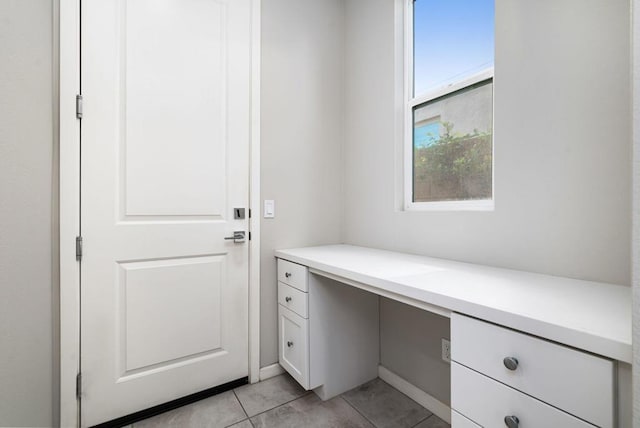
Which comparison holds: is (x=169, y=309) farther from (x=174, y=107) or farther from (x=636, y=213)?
(x=636, y=213)

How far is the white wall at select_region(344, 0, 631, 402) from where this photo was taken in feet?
3.13

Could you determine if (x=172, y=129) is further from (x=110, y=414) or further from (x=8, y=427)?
(x=110, y=414)

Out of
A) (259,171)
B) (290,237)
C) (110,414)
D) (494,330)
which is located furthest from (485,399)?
(110,414)

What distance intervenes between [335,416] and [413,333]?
61 centimetres

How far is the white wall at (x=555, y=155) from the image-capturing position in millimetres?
955

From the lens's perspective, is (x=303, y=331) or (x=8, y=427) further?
(x=303, y=331)

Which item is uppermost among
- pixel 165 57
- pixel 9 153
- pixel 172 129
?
pixel 165 57

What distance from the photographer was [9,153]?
1.05 metres

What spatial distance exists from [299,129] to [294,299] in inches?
44.7

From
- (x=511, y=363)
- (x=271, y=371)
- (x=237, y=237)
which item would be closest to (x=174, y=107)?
(x=237, y=237)

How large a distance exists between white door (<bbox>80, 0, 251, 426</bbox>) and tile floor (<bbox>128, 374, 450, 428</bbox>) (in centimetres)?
12

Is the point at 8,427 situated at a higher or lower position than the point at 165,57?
lower

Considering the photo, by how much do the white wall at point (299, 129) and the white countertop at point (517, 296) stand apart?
583mm

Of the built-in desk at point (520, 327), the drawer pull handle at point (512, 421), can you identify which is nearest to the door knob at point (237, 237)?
the built-in desk at point (520, 327)
